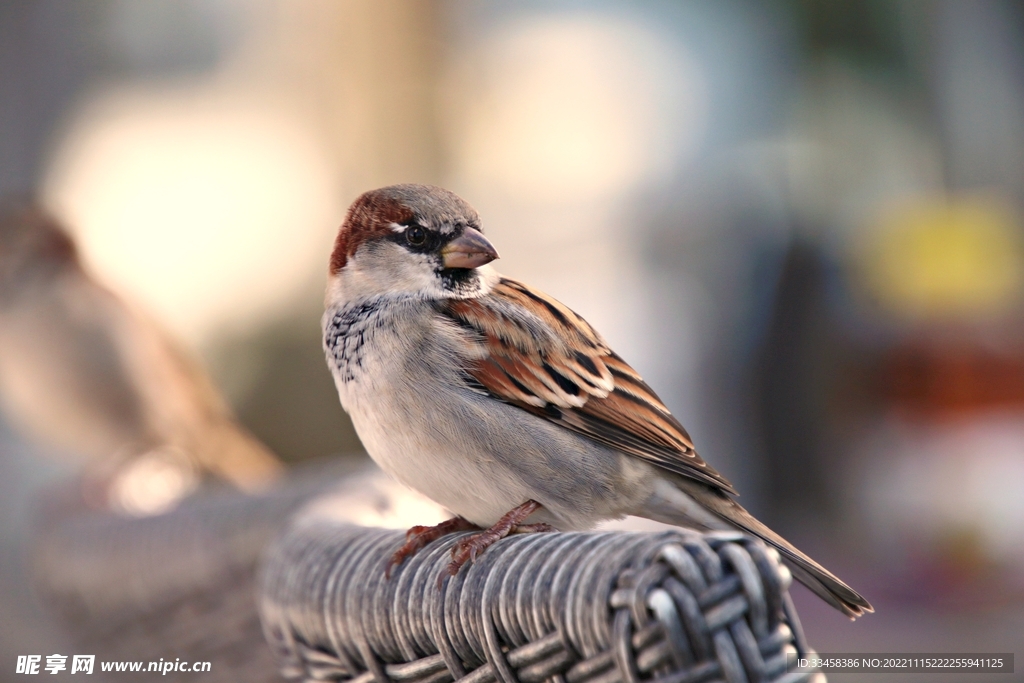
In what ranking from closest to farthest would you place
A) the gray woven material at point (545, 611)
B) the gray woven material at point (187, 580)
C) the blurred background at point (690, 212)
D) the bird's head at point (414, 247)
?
1. the gray woven material at point (545, 611)
2. the bird's head at point (414, 247)
3. the gray woven material at point (187, 580)
4. the blurred background at point (690, 212)

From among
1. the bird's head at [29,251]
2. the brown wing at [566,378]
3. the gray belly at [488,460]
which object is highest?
the brown wing at [566,378]

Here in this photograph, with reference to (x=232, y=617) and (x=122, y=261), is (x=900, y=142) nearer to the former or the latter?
(x=122, y=261)

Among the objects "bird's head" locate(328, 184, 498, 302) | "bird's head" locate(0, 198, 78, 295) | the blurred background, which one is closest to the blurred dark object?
the blurred background

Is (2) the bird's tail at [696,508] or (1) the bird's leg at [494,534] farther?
(2) the bird's tail at [696,508]

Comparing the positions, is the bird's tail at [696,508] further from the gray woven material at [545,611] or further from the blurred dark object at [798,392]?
the blurred dark object at [798,392]

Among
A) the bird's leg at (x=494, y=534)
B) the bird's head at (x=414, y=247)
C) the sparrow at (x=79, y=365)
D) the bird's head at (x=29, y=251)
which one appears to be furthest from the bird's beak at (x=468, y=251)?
the bird's head at (x=29, y=251)

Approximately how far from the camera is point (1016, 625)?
287cm

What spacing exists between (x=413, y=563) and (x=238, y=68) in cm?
378

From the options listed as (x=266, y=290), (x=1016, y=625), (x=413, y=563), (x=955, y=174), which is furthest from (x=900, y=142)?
(x=413, y=563)

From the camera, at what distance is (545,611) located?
0.66 m

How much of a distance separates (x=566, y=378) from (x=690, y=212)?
455cm

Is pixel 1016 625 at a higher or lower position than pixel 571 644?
lower

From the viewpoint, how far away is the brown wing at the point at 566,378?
3.71 ft

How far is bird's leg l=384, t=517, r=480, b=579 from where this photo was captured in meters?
0.88
